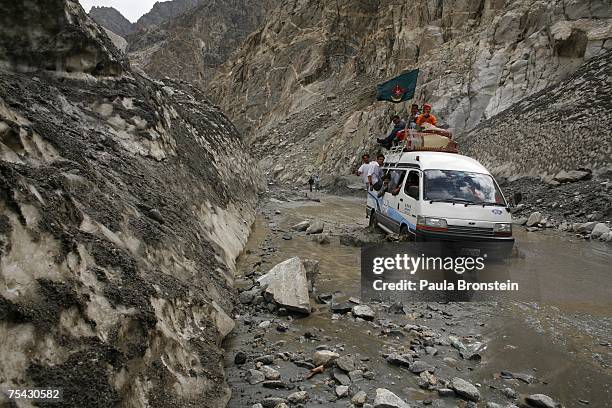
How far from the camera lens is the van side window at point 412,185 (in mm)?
7574

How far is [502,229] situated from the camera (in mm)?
6785

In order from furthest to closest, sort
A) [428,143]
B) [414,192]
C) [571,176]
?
[571,176]
[428,143]
[414,192]

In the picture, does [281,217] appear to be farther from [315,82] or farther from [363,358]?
[315,82]

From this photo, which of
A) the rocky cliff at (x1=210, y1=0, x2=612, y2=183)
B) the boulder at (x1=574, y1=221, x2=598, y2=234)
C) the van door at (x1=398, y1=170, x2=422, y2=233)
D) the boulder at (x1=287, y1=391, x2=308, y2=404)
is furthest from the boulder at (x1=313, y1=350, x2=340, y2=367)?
the rocky cliff at (x1=210, y1=0, x2=612, y2=183)

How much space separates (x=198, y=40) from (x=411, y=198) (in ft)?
295

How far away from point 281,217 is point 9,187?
11.8 metres

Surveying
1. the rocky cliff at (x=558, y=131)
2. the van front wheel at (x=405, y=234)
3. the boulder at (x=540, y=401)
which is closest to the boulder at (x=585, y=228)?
the rocky cliff at (x=558, y=131)

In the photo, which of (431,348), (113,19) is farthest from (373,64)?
(113,19)

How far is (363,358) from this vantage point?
4.12 m

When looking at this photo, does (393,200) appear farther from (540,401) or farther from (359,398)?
(359,398)

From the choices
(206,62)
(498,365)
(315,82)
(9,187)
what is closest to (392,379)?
(498,365)

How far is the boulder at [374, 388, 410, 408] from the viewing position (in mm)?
3213

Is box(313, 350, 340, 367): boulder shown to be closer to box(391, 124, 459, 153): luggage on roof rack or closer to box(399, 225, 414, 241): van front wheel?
box(399, 225, 414, 241): van front wheel

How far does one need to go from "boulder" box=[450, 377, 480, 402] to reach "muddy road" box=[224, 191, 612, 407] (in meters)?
0.02
